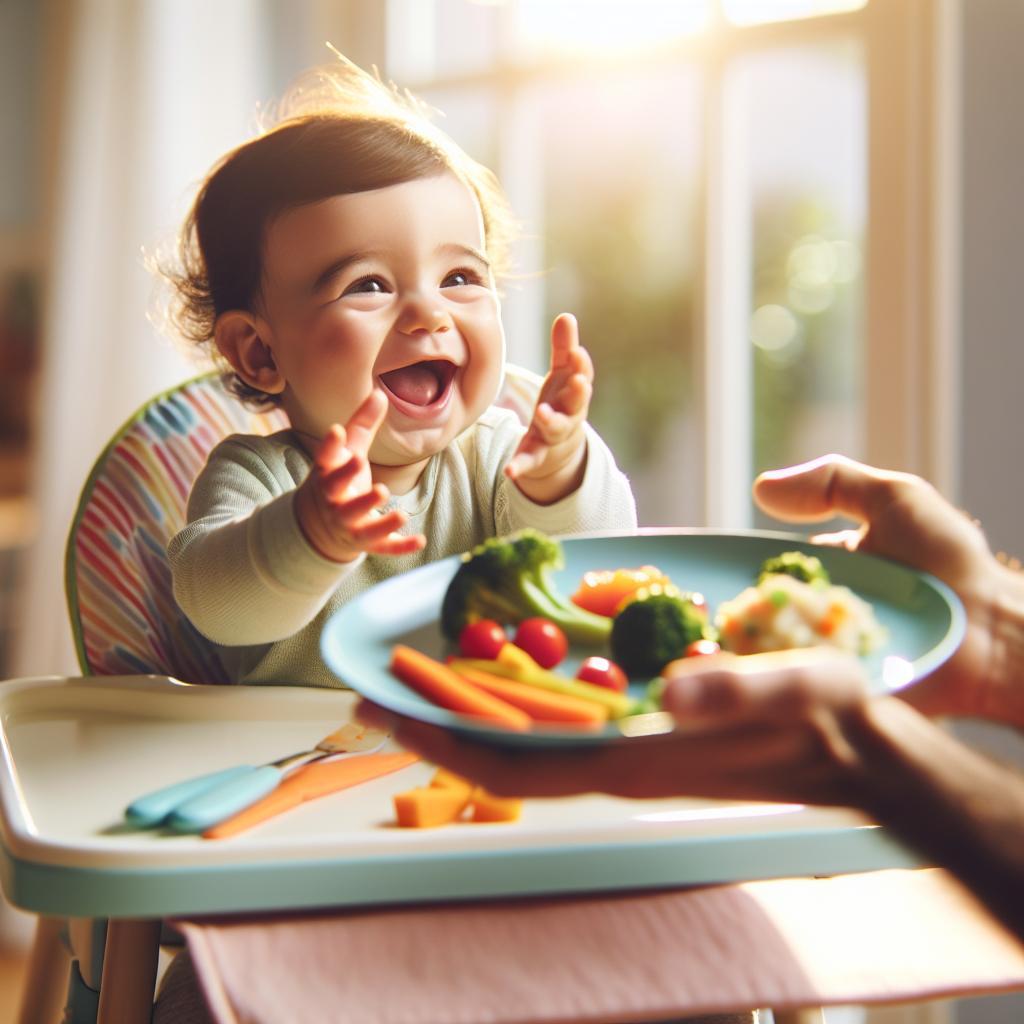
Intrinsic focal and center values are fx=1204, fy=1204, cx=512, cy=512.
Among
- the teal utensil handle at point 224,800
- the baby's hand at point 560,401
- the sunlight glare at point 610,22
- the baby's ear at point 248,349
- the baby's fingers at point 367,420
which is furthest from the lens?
the sunlight glare at point 610,22

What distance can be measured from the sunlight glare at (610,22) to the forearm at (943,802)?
1450 mm

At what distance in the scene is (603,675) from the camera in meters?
0.66

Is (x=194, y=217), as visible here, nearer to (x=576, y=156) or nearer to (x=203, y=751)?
(x=203, y=751)

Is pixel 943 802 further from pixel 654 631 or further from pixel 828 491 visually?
pixel 828 491

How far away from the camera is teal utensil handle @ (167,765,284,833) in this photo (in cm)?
65

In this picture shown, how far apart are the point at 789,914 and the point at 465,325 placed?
0.48 meters

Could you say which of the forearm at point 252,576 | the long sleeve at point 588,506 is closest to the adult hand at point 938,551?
the long sleeve at point 588,506

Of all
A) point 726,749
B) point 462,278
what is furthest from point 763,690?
point 462,278

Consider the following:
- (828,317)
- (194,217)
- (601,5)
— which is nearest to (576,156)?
(828,317)

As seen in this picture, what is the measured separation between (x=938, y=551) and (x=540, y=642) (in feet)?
1.16

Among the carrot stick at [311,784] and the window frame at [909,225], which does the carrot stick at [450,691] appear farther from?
the window frame at [909,225]

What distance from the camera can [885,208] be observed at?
5.18ft

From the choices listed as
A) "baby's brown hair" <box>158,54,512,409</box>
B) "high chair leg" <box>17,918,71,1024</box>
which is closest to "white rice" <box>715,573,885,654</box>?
"baby's brown hair" <box>158,54,512,409</box>

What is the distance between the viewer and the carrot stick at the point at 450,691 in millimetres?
594
